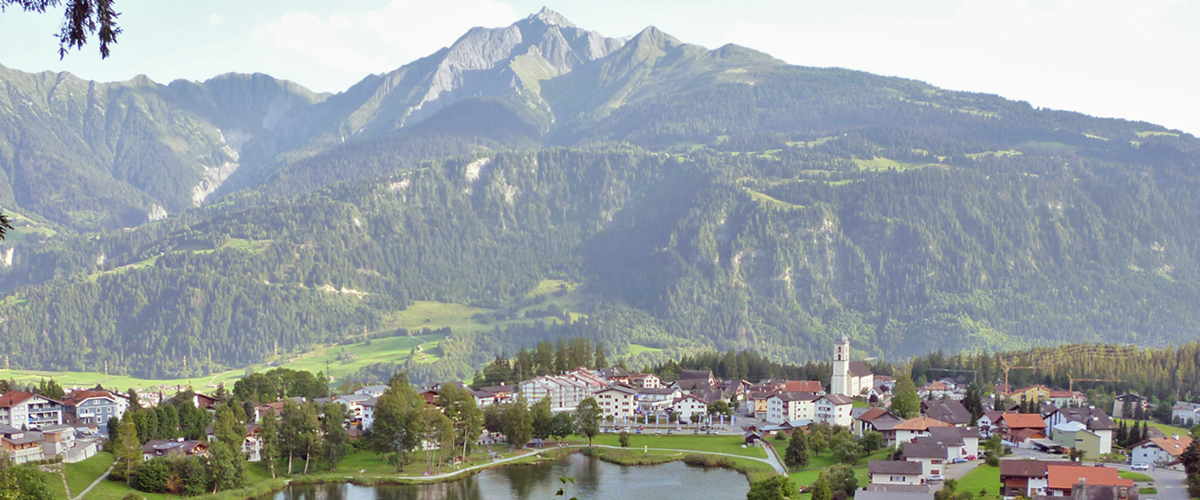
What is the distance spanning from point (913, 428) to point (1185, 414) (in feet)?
113

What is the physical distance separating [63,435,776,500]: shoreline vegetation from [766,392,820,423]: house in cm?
737

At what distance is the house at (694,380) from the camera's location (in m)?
119

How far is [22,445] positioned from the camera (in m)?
69.2

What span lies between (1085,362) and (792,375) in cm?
3499

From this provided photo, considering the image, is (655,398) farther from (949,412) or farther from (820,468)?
(820,468)

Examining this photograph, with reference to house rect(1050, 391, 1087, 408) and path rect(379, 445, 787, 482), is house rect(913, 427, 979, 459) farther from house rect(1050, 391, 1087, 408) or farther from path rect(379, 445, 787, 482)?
house rect(1050, 391, 1087, 408)

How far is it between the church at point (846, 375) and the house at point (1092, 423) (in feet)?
89.9

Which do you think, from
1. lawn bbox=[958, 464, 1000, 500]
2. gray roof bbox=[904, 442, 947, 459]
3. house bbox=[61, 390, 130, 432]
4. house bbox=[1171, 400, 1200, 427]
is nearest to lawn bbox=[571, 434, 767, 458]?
gray roof bbox=[904, 442, 947, 459]

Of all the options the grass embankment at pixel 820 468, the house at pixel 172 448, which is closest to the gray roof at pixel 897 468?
the grass embankment at pixel 820 468

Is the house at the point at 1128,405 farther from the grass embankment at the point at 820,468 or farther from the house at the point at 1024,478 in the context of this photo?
the house at the point at 1024,478

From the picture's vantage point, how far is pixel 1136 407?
9725cm

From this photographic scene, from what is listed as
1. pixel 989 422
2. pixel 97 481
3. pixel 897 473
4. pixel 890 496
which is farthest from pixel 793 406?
pixel 97 481

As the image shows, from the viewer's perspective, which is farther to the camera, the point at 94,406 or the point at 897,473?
the point at 94,406

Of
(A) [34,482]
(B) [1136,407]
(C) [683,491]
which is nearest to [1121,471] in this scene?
(C) [683,491]
